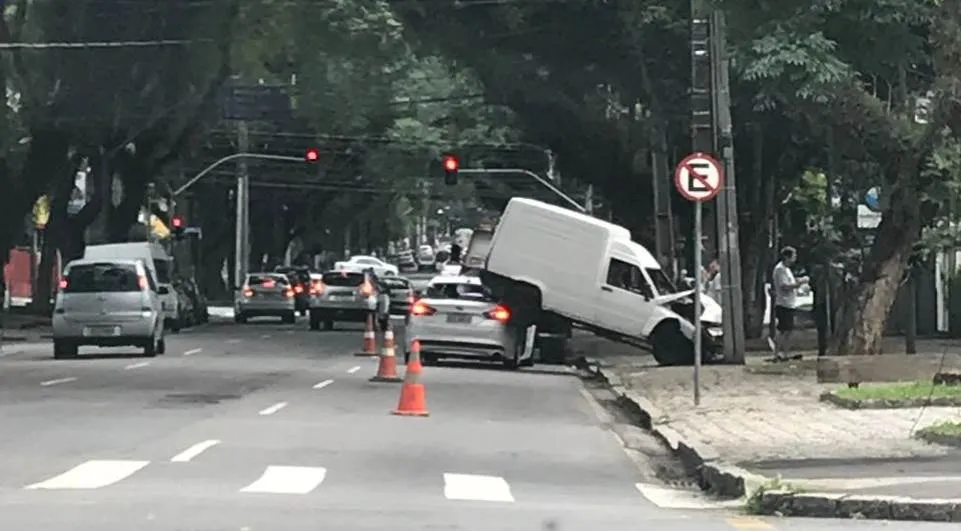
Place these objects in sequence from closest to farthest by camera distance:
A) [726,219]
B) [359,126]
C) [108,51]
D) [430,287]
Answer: [726,219], [430,287], [108,51], [359,126]

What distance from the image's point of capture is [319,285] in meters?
48.5

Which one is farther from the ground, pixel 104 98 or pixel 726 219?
pixel 104 98

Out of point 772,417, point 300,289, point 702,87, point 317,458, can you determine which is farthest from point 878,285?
point 300,289

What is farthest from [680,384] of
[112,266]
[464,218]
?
[464,218]

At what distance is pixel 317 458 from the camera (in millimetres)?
15945

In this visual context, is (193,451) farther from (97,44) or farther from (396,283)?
(396,283)

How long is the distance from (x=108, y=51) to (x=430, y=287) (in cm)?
Answer: 1741

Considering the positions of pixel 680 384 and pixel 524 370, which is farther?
pixel 524 370

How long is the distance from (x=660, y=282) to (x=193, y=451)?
59.0 feet

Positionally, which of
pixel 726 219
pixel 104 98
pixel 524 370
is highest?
pixel 104 98

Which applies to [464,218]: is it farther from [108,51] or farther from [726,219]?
[726,219]

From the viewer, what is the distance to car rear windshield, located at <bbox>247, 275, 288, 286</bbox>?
54.8 m

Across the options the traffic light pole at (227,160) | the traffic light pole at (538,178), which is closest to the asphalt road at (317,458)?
the traffic light pole at (538,178)

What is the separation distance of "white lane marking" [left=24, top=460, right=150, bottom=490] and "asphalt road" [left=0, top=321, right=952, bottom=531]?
0.02m
